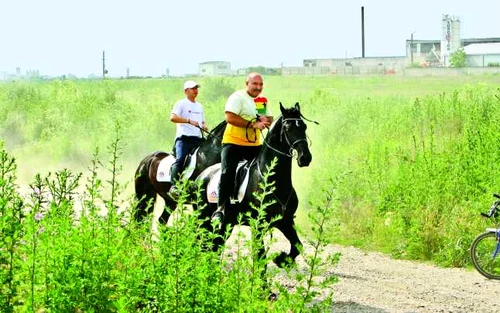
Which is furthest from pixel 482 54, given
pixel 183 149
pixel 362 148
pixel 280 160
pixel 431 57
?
pixel 280 160

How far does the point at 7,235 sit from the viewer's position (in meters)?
8.09

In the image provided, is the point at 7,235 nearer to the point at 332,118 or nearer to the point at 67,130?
the point at 332,118

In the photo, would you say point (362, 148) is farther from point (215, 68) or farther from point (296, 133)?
point (215, 68)

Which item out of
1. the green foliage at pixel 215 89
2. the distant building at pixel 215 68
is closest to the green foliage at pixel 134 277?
the green foliage at pixel 215 89

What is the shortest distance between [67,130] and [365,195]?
71.6ft

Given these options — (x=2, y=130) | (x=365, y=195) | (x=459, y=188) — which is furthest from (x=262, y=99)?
(x=2, y=130)

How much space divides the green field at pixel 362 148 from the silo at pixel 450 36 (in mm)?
59442

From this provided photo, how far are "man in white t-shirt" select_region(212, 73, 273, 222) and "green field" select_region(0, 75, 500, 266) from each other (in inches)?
67.8

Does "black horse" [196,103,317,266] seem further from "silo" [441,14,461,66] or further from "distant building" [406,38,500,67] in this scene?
"silo" [441,14,461,66]

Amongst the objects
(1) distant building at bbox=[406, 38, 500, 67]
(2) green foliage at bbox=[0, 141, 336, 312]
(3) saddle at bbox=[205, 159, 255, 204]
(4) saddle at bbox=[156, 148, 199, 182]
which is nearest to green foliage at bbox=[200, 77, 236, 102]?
(4) saddle at bbox=[156, 148, 199, 182]

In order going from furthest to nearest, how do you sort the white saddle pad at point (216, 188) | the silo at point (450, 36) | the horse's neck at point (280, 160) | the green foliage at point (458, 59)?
the silo at point (450, 36) → the green foliage at point (458, 59) → the white saddle pad at point (216, 188) → the horse's neck at point (280, 160)

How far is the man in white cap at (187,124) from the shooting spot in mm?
16891

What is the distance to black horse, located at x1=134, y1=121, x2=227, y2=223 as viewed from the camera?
16.4 metres

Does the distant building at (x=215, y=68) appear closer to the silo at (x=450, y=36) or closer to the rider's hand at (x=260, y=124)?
the silo at (x=450, y=36)
